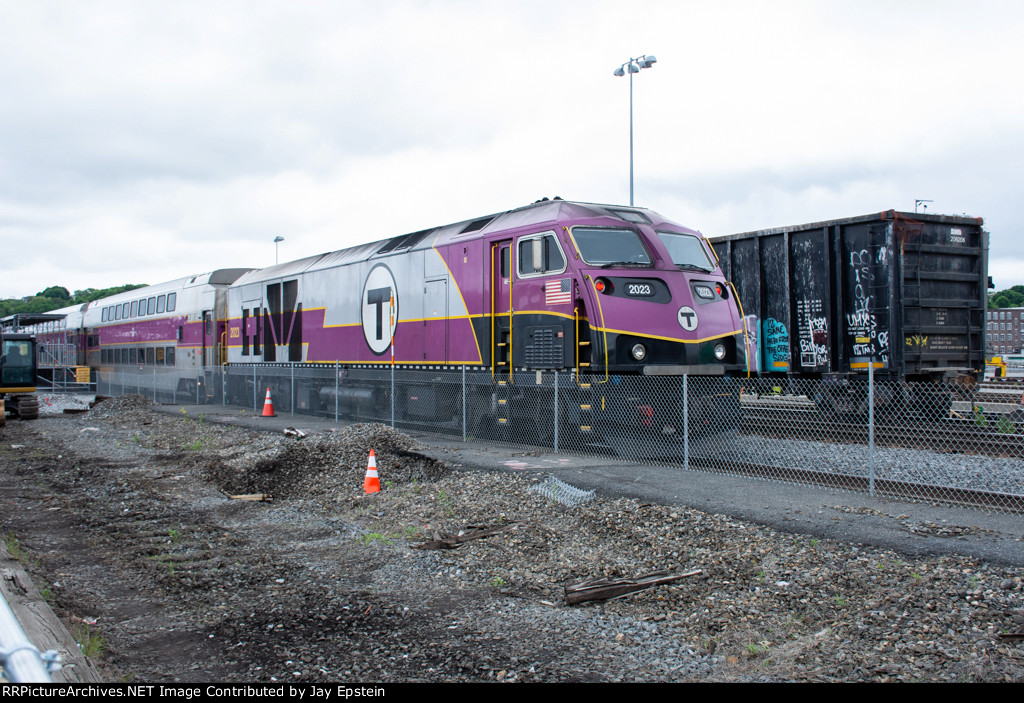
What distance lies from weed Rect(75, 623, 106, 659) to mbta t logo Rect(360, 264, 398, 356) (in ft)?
36.2

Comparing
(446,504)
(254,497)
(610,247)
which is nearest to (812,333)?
(610,247)

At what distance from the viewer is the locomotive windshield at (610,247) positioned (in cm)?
1112

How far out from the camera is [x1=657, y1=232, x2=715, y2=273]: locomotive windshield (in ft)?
38.2

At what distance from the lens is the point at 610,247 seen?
11289 mm

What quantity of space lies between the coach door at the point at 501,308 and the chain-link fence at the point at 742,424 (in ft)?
1.06

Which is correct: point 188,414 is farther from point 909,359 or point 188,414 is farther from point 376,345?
point 909,359

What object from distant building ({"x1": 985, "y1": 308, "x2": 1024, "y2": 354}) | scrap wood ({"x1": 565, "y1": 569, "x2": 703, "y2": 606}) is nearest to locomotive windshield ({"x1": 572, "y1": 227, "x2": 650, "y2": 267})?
scrap wood ({"x1": 565, "y1": 569, "x2": 703, "y2": 606})

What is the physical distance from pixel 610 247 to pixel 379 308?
21.8 ft

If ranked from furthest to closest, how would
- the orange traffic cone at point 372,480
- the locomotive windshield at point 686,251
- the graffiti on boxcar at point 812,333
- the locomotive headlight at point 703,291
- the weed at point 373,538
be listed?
the graffiti on boxcar at point 812,333 < the locomotive windshield at point 686,251 < the locomotive headlight at point 703,291 < the orange traffic cone at point 372,480 < the weed at point 373,538

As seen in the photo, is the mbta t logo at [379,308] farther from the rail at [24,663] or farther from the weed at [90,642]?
the rail at [24,663]

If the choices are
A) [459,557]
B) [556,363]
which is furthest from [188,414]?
[459,557]

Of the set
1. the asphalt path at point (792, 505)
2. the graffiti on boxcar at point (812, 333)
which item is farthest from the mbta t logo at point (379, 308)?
the graffiti on boxcar at point (812, 333)

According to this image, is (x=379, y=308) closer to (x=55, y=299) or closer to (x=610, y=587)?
(x=610, y=587)

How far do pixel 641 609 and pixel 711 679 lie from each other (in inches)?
45.5
